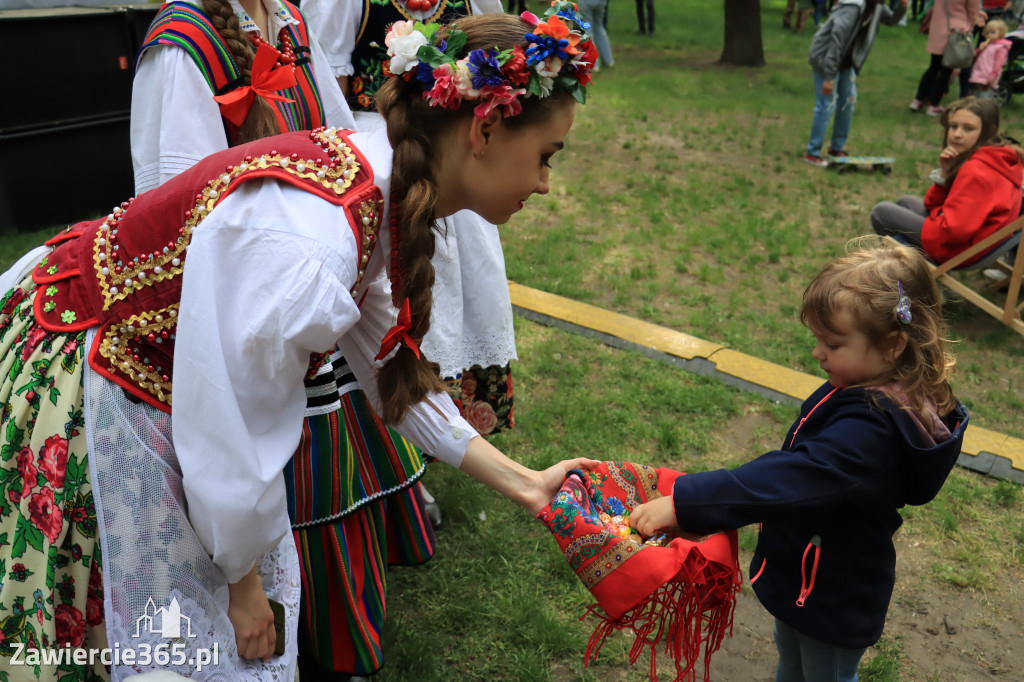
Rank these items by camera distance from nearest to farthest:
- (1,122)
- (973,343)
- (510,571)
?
1. (510,571)
2. (973,343)
3. (1,122)

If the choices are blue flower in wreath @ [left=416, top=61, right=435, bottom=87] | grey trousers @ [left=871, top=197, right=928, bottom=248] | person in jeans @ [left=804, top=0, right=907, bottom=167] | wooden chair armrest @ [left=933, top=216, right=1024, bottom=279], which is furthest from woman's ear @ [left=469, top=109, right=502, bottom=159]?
person in jeans @ [left=804, top=0, right=907, bottom=167]

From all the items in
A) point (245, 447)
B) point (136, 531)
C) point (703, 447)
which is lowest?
point (703, 447)

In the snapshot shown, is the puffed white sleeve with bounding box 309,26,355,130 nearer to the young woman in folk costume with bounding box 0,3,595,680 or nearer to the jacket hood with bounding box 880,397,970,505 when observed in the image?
the young woman in folk costume with bounding box 0,3,595,680

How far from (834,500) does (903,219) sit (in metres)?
4.09

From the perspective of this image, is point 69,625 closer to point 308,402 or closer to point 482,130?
point 308,402

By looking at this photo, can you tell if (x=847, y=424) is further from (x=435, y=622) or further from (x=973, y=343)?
(x=973, y=343)

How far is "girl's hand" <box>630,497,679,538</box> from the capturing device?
1.89 metres

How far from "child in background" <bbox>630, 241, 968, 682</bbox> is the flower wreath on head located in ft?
2.62

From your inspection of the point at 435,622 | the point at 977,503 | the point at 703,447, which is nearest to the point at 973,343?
the point at 977,503

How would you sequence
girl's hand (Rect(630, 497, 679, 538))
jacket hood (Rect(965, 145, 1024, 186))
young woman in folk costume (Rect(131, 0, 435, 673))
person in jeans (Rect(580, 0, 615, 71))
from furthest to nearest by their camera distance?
person in jeans (Rect(580, 0, 615, 71))
jacket hood (Rect(965, 145, 1024, 186))
young woman in folk costume (Rect(131, 0, 435, 673))
girl's hand (Rect(630, 497, 679, 538))

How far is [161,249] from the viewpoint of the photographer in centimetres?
139

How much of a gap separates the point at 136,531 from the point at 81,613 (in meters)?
0.19

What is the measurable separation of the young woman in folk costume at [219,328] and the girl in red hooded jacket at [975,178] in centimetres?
410

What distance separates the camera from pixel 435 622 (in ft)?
8.93
